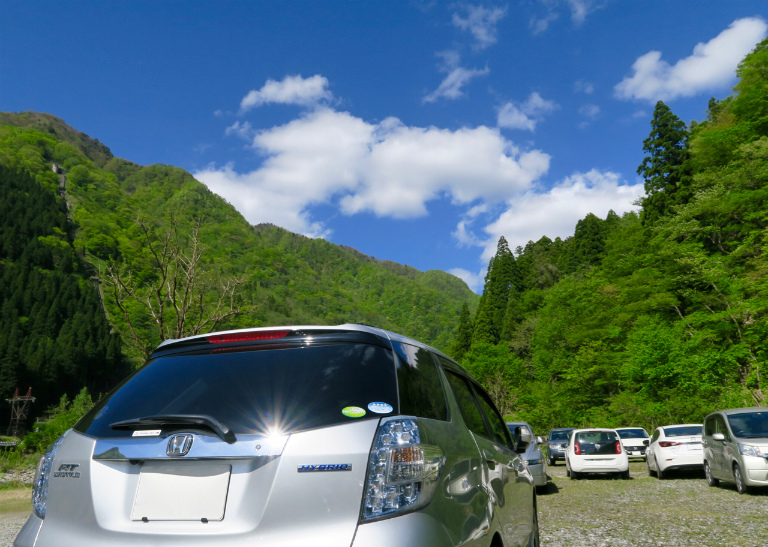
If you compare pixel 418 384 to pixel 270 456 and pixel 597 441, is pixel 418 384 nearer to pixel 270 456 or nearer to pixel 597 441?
pixel 270 456

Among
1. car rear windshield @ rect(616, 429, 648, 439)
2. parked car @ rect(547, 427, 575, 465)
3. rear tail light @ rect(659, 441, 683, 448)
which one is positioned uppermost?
rear tail light @ rect(659, 441, 683, 448)

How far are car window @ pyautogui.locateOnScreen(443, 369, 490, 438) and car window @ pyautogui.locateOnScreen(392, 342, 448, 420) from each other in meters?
0.33

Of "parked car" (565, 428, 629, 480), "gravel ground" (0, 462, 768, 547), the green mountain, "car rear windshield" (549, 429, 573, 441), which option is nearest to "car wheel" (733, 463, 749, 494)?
"gravel ground" (0, 462, 768, 547)

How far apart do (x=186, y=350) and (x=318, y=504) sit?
3.73 ft

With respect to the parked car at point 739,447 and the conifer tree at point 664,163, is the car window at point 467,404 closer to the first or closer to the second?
the parked car at point 739,447

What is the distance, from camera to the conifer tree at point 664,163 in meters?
44.6

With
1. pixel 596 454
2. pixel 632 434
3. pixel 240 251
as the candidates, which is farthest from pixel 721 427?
pixel 240 251

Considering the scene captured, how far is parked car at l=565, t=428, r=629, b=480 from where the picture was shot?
1817cm

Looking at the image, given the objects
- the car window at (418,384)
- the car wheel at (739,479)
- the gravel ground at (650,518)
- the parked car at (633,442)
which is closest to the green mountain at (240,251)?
the parked car at (633,442)

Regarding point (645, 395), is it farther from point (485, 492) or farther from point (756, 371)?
point (485, 492)

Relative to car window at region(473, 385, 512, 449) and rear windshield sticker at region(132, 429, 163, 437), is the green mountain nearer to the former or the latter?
car window at region(473, 385, 512, 449)

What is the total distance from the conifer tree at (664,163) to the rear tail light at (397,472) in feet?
151

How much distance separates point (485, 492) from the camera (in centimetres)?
310

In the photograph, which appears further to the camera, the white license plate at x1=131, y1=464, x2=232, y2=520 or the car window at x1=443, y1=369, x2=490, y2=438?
the car window at x1=443, y1=369, x2=490, y2=438
